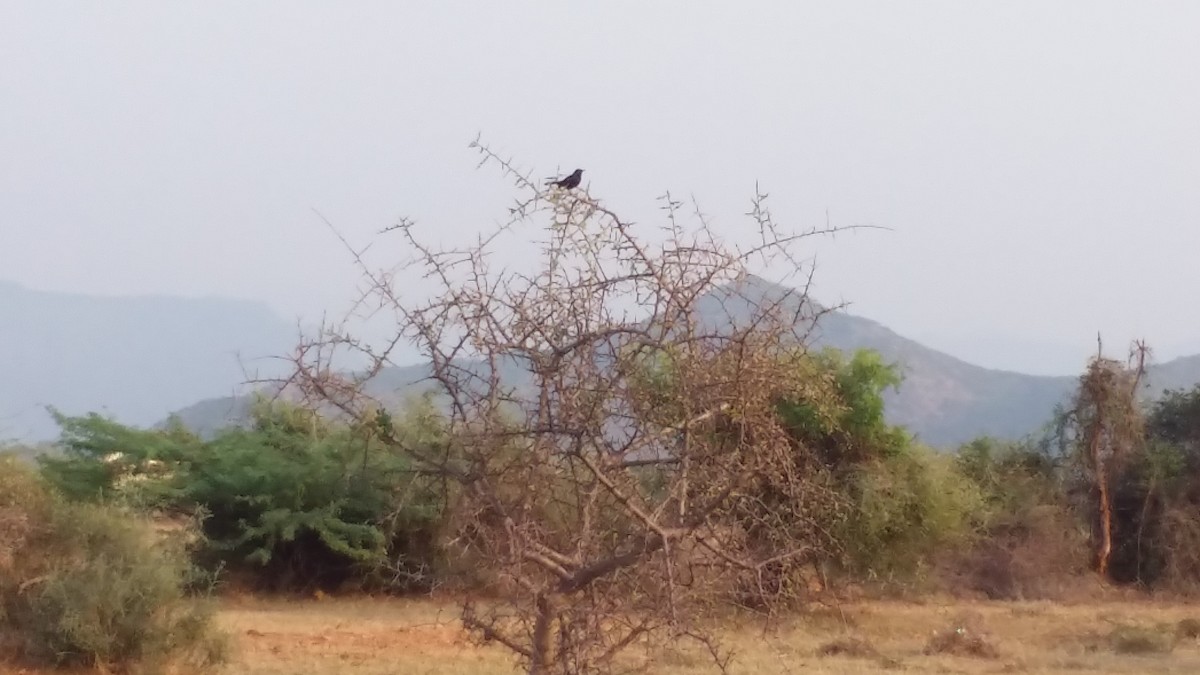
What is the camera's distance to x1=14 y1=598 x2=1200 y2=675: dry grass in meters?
13.2

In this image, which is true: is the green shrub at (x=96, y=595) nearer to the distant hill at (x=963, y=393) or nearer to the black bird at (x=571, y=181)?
the black bird at (x=571, y=181)

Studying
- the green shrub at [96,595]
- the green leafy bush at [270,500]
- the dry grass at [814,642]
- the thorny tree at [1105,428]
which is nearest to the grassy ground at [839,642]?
the dry grass at [814,642]

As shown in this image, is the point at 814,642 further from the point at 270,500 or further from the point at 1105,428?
the point at 1105,428

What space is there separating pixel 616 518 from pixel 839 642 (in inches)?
403

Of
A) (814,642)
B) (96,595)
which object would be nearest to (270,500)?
(96,595)

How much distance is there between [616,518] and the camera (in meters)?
5.84

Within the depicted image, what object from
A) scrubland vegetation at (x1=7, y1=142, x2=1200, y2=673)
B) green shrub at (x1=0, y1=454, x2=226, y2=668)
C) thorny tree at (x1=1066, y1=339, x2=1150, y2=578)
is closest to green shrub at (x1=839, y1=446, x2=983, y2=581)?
scrubland vegetation at (x1=7, y1=142, x2=1200, y2=673)

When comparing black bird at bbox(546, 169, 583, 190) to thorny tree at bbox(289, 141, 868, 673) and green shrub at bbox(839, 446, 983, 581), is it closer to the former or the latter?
thorny tree at bbox(289, 141, 868, 673)

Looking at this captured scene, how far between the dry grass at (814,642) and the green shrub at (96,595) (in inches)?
29.5

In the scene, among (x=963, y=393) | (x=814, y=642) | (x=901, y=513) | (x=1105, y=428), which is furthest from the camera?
(x=963, y=393)

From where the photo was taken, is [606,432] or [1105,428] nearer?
[606,432]

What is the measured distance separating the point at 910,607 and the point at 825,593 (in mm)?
2178

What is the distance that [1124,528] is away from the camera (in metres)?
26.0

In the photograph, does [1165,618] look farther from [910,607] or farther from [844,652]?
[844,652]
